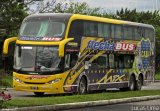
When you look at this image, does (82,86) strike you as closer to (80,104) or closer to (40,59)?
(40,59)

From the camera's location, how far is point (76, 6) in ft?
310

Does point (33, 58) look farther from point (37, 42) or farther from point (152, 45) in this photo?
point (152, 45)

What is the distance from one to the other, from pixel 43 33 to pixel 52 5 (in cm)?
3104

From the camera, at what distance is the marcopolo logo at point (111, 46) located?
88.8 ft

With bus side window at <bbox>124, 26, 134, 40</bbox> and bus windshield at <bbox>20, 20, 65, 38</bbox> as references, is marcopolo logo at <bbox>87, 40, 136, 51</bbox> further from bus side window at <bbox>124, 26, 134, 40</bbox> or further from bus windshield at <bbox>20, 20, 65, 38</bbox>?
bus windshield at <bbox>20, 20, 65, 38</bbox>

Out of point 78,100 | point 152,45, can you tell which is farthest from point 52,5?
Answer: point 78,100

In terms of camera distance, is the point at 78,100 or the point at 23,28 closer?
the point at 78,100

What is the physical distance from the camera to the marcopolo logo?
27.1 metres

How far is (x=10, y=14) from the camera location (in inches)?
2035

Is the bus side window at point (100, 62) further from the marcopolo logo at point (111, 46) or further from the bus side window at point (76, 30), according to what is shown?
the bus side window at point (76, 30)

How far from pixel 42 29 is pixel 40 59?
168 cm

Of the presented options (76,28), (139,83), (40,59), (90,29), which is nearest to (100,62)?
(90,29)

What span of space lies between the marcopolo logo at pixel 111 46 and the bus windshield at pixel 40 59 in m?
2.75

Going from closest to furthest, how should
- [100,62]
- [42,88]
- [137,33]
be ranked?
1. [42,88]
2. [100,62]
3. [137,33]
